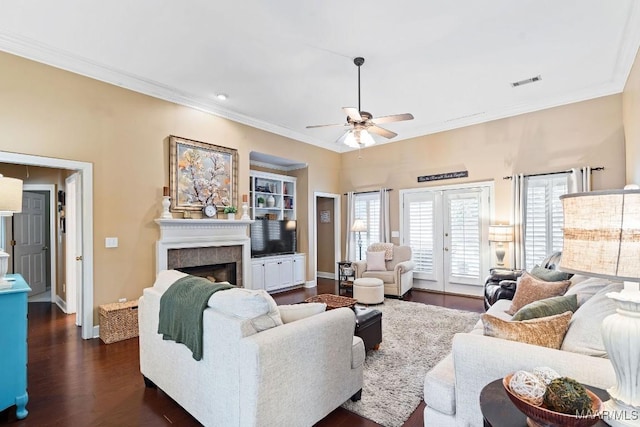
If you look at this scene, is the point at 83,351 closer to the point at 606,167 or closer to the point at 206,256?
the point at 206,256

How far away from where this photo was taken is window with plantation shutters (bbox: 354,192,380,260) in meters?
7.36

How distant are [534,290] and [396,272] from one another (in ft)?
9.56

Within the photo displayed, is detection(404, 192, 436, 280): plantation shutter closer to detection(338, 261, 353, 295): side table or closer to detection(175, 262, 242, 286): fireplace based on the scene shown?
detection(338, 261, 353, 295): side table

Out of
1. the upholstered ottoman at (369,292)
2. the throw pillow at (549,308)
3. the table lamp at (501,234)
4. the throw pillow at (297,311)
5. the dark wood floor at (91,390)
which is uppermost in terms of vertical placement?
the table lamp at (501,234)

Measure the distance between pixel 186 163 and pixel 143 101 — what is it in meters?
1.00

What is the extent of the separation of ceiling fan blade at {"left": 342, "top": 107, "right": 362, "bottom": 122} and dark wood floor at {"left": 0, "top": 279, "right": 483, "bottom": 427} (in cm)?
278

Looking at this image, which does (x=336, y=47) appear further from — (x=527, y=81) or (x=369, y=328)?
(x=369, y=328)

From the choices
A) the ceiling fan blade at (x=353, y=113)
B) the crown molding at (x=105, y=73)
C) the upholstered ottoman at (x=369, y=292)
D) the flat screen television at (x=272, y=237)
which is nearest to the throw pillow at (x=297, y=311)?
the ceiling fan blade at (x=353, y=113)

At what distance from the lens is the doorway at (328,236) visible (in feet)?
26.0

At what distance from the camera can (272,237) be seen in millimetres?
6566

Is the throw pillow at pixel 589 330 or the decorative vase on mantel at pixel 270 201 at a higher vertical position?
the decorative vase on mantel at pixel 270 201

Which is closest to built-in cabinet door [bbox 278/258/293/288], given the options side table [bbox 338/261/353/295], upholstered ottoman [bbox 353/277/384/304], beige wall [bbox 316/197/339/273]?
side table [bbox 338/261/353/295]

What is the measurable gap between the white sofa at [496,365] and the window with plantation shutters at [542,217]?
392cm

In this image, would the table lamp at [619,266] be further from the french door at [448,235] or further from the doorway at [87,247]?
the french door at [448,235]
